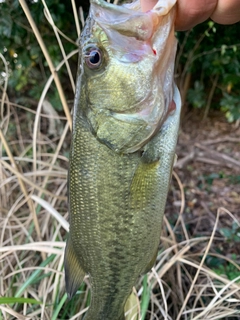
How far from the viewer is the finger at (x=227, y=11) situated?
0.98 metres

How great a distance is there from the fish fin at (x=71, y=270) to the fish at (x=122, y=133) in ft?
0.09

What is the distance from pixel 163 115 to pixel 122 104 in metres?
0.10

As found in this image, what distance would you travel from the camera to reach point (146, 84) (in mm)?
956

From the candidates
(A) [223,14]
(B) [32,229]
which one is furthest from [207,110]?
(A) [223,14]

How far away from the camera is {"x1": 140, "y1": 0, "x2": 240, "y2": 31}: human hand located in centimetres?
94

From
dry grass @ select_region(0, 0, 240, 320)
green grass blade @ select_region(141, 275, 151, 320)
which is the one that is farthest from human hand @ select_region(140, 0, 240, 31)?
green grass blade @ select_region(141, 275, 151, 320)

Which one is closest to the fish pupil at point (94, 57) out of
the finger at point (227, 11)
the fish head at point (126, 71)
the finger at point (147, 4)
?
the fish head at point (126, 71)

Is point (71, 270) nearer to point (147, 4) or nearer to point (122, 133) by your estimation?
point (122, 133)

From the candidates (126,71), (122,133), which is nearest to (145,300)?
(122,133)

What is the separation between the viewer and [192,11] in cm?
95

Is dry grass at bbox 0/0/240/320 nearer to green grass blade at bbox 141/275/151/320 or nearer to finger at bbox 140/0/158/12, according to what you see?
green grass blade at bbox 141/275/151/320

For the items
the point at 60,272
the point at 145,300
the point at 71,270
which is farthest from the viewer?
the point at 60,272

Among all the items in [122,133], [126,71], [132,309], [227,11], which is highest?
[227,11]

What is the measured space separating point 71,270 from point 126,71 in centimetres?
57
